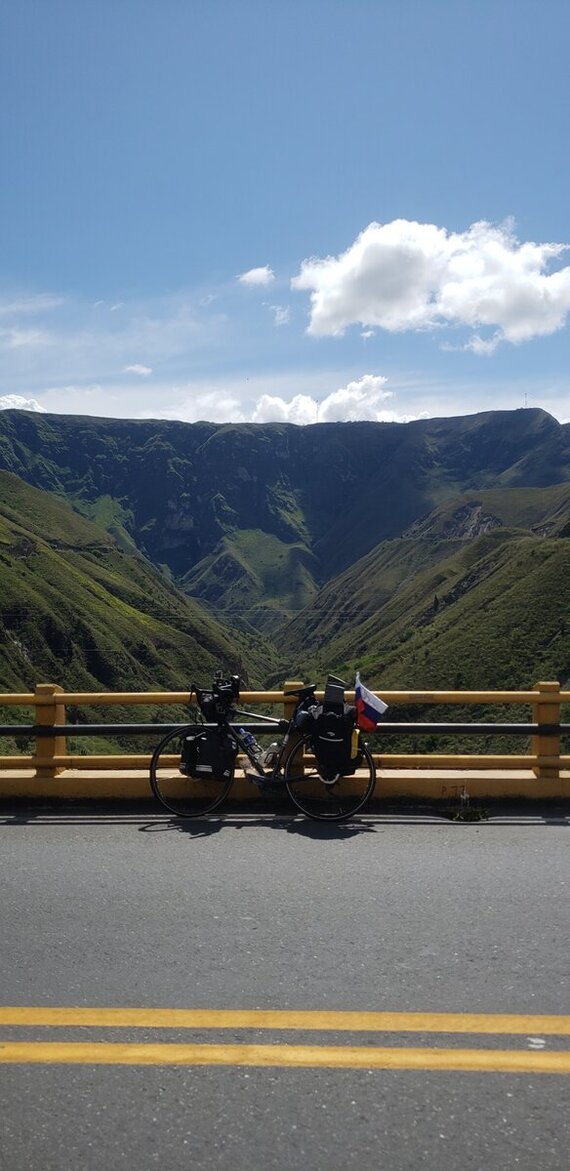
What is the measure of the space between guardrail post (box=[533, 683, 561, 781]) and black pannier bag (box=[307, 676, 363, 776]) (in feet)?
5.34

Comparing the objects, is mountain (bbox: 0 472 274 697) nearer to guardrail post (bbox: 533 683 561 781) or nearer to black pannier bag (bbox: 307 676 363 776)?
guardrail post (bbox: 533 683 561 781)

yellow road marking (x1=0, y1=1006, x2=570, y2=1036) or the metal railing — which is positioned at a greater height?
the metal railing

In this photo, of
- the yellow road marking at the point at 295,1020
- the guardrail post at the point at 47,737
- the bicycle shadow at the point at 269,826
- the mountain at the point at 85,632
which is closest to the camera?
the yellow road marking at the point at 295,1020

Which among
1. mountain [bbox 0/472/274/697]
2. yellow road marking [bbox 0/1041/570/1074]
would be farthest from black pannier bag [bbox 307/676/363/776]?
mountain [bbox 0/472/274/697]

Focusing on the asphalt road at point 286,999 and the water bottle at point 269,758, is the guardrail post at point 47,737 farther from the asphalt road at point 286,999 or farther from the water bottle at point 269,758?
the water bottle at point 269,758

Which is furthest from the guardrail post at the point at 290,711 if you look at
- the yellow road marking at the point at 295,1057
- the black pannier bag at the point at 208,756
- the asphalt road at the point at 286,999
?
the yellow road marking at the point at 295,1057

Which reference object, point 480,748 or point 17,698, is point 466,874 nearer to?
point 17,698

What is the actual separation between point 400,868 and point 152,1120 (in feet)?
10.3

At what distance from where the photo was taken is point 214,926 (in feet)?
16.7

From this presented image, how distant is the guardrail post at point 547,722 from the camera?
8094 mm

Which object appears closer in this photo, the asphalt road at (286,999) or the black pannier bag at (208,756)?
the asphalt road at (286,999)

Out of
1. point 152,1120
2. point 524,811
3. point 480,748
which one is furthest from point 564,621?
point 152,1120

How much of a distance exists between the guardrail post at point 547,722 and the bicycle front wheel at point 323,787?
1519 mm

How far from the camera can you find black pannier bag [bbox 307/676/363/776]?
7613 mm
